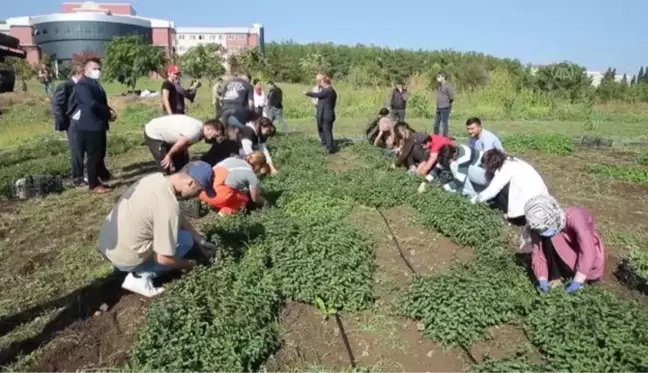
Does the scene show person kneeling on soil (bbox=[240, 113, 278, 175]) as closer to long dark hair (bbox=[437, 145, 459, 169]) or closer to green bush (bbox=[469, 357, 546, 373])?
long dark hair (bbox=[437, 145, 459, 169])

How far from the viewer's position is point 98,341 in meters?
3.84

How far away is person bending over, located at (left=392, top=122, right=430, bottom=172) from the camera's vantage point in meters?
8.63

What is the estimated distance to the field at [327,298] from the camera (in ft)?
11.7

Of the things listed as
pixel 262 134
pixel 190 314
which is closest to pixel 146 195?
pixel 190 314

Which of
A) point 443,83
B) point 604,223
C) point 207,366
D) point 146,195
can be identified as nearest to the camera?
point 207,366

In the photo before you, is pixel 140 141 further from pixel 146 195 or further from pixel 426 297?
pixel 426 297

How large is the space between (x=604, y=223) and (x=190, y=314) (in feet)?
18.0

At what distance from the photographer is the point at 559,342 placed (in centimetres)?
368

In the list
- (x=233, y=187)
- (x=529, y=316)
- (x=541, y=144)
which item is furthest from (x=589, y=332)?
(x=541, y=144)

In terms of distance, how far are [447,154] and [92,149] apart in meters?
4.93

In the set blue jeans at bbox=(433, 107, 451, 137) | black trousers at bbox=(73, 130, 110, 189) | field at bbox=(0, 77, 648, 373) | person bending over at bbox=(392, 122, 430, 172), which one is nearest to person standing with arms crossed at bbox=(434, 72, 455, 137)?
blue jeans at bbox=(433, 107, 451, 137)

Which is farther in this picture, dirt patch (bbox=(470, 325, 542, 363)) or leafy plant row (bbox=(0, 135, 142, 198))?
leafy plant row (bbox=(0, 135, 142, 198))

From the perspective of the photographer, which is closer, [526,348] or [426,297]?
[526,348]

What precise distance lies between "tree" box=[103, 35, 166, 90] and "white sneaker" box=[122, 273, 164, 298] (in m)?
33.7
